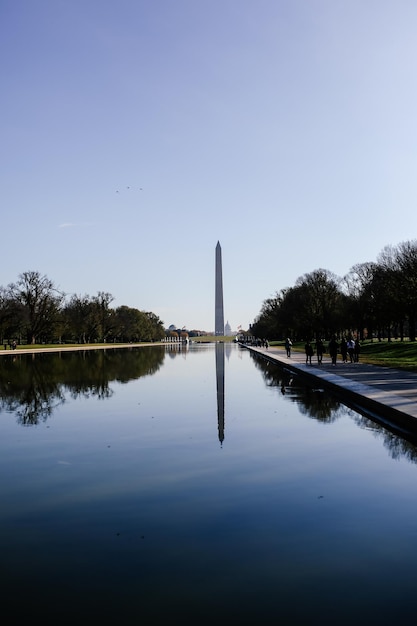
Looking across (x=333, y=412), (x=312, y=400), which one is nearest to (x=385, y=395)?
(x=333, y=412)

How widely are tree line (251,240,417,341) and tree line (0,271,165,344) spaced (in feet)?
119

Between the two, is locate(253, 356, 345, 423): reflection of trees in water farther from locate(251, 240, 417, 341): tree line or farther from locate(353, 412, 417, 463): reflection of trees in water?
locate(251, 240, 417, 341): tree line

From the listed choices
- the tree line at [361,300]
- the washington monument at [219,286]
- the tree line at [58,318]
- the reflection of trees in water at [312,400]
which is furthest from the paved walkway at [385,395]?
the washington monument at [219,286]

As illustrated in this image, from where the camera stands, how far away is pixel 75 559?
6012 mm

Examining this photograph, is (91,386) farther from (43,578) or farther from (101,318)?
(101,318)

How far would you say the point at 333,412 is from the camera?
16.9m

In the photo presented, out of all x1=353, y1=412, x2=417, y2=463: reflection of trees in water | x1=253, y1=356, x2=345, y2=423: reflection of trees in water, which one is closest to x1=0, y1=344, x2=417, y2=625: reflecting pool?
x1=353, y1=412, x2=417, y2=463: reflection of trees in water

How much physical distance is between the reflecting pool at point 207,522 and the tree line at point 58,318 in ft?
263

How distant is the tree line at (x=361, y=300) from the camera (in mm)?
59344

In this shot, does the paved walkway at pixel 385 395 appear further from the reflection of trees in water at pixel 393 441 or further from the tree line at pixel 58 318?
the tree line at pixel 58 318

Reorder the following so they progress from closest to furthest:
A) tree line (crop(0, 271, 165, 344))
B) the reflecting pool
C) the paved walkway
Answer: the reflecting pool → the paved walkway → tree line (crop(0, 271, 165, 344))

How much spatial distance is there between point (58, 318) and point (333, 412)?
8494cm

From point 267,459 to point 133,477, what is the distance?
104 inches

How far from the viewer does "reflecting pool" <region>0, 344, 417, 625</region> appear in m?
5.05
